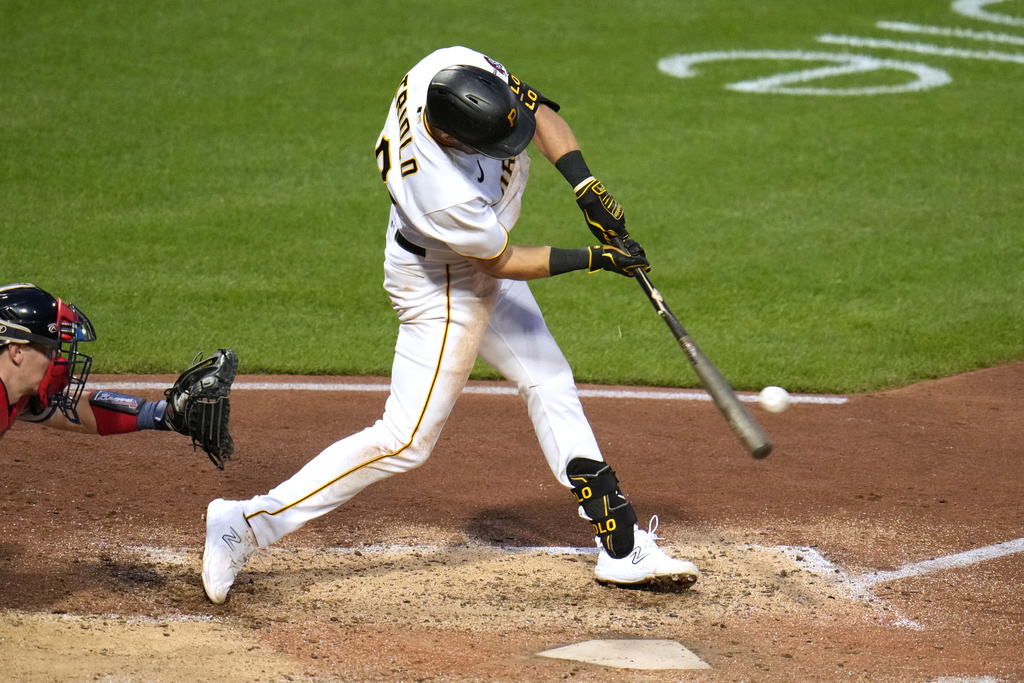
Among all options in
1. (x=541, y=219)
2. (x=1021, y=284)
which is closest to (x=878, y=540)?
(x=1021, y=284)

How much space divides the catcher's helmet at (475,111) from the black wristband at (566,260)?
36 cm

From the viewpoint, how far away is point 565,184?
9.78m

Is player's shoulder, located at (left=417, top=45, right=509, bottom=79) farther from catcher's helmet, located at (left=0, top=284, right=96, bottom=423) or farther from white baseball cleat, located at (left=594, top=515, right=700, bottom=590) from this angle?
white baseball cleat, located at (left=594, top=515, right=700, bottom=590)

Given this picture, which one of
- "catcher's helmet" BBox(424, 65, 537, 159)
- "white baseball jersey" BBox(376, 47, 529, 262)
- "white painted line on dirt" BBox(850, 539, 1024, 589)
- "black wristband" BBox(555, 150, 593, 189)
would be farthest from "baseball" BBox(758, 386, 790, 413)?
"catcher's helmet" BBox(424, 65, 537, 159)

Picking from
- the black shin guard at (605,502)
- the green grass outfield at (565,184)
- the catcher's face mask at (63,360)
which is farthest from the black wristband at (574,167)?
the green grass outfield at (565,184)

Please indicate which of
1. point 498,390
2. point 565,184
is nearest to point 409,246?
point 498,390

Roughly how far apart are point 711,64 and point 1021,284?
216 inches

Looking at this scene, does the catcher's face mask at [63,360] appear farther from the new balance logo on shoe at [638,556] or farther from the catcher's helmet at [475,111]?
the new balance logo on shoe at [638,556]

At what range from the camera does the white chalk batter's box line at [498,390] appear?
6.08 metres

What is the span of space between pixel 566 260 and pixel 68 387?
1649mm

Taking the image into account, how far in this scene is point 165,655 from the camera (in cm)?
338

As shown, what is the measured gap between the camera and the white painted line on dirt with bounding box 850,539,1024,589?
408 centimetres

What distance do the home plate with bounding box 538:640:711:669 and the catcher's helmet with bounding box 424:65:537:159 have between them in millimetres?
1571

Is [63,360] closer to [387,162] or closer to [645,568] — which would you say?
[387,162]
